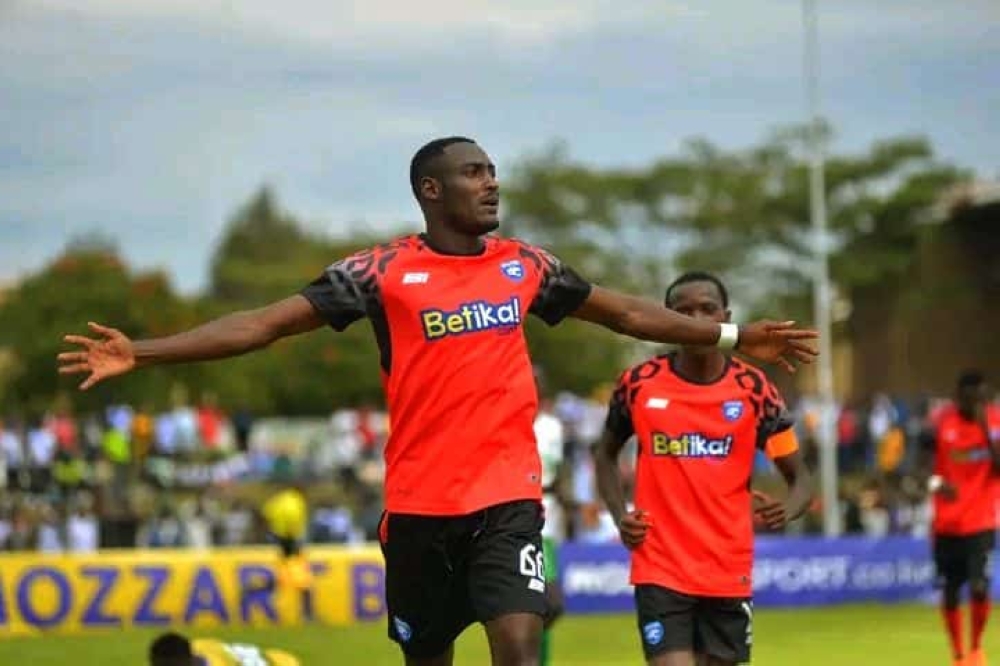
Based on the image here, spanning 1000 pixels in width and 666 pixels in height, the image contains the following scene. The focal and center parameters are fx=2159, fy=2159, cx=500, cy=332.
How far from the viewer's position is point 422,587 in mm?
8484

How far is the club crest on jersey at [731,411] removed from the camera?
34.8 feet

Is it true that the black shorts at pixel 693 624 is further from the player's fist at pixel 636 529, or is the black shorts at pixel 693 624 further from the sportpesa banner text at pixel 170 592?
the sportpesa banner text at pixel 170 592

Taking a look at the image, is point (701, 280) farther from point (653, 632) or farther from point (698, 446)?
point (653, 632)

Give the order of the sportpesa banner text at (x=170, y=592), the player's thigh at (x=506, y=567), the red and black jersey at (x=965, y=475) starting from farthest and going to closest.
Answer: the sportpesa banner text at (x=170, y=592), the red and black jersey at (x=965, y=475), the player's thigh at (x=506, y=567)

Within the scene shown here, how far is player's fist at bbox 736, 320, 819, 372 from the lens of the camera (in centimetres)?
859

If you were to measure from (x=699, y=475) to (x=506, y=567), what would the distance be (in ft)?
8.06

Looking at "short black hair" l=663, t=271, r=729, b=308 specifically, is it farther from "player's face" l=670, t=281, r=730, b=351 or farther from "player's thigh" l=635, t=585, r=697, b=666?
"player's thigh" l=635, t=585, r=697, b=666

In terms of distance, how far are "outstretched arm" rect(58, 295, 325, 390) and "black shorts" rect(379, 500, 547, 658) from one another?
3.02ft

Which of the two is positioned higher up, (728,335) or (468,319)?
(468,319)

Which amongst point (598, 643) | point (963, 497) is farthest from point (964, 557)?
point (598, 643)

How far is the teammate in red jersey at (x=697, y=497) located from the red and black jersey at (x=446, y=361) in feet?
7.21

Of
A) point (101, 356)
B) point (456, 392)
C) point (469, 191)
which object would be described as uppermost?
point (469, 191)

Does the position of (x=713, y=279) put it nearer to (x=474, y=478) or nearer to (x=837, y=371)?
(x=474, y=478)

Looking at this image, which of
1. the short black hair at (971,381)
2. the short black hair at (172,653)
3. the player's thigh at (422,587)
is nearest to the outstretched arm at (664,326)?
the player's thigh at (422,587)
